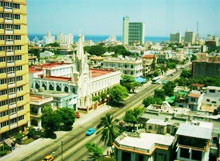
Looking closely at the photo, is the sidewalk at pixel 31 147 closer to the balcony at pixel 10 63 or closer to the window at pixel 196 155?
the balcony at pixel 10 63

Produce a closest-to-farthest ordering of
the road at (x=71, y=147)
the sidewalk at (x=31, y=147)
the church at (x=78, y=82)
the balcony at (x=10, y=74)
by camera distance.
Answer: the road at (x=71, y=147), the sidewalk at (x=31, y=147), the balcony at (x=10, y=74), the church at (x=78, y=82)

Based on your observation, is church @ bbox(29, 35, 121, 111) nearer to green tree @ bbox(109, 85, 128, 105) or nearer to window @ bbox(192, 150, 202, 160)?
green tree @ bbox(109, 85, 128, 105)

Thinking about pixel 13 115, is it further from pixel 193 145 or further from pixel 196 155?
pixel 196 155

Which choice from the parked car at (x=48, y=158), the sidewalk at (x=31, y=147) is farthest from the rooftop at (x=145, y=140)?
the sidewalk at (x=31, y=147)

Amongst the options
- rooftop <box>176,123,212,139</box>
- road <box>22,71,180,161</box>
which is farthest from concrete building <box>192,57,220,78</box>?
rooftop <box>176,123,212,139</box>

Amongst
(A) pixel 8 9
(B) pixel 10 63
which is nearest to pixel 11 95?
(B) pixel 10 63
